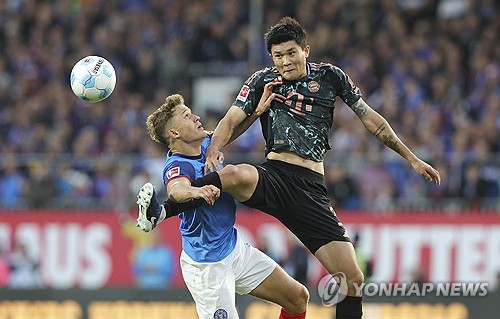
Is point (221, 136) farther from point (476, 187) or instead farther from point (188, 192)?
point (476, 187)

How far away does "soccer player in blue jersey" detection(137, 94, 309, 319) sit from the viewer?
8.47 meters

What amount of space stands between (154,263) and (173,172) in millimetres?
6749

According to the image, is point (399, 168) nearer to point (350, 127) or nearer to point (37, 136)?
point (350, 127)

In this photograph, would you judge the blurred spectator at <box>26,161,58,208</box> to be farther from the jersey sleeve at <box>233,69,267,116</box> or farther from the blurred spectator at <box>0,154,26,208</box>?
the jersey sleeve at <box>233,69,267,116</box>

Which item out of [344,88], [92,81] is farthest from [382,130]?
[92,81]

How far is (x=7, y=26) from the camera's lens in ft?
63.0

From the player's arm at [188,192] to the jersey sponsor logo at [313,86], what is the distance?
3.90ft

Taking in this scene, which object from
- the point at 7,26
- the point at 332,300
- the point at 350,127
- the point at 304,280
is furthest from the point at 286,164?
the point at 7,26

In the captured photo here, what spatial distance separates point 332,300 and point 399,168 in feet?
18.2

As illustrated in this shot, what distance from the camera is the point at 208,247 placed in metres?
8.48

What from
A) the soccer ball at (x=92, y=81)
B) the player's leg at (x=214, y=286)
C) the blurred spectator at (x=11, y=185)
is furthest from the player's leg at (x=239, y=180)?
the blurred spectator at (x=11, y=185)

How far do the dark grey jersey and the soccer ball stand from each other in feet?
3.81

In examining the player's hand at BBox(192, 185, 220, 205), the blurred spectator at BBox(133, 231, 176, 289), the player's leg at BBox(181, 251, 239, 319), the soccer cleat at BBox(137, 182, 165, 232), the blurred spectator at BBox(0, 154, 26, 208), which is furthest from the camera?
the blurred spectator at BBox(0, 154, 26, 208)

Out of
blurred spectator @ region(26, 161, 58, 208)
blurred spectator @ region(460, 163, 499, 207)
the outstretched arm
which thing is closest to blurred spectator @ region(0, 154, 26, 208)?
blurred spectator @ region(26, 161, 58, 208)
